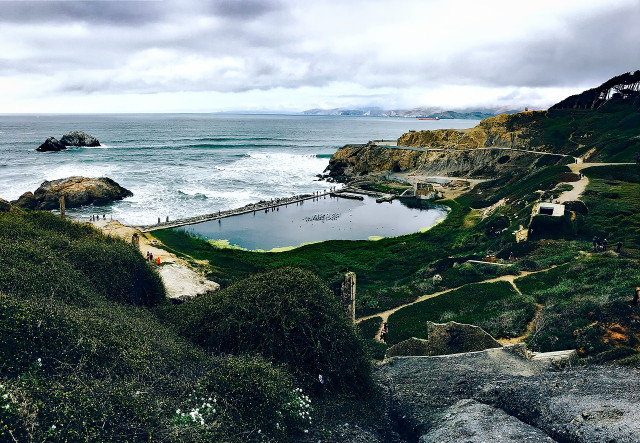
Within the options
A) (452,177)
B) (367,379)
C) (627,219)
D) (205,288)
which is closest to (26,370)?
(367,379)

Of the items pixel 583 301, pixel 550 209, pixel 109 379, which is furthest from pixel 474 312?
pixel 109 379

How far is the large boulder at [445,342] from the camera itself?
64.8ft

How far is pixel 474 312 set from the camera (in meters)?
24.5

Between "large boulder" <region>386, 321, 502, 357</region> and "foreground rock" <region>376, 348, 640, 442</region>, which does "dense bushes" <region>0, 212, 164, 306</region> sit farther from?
"large boulder" <region>386, 321, 502, 357</region>

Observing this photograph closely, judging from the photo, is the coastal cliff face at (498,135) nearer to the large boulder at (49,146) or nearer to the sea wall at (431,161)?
the sea wall at (431,161)

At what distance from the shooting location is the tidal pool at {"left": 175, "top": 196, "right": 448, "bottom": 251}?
47.5m

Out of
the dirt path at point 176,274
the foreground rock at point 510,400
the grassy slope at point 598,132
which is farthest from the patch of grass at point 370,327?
the grassy slope at point 598,132

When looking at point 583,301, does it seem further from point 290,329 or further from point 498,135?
point 498,135

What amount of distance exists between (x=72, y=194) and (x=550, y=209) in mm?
64598

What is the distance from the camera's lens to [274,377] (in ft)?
41.0

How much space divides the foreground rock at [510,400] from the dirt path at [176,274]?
15606 mm

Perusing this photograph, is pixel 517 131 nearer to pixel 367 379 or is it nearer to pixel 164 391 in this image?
pixel 367 379

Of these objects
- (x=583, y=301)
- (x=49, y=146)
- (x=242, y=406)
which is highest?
(x=49, y=146)

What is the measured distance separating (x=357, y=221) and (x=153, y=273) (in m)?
37.0
